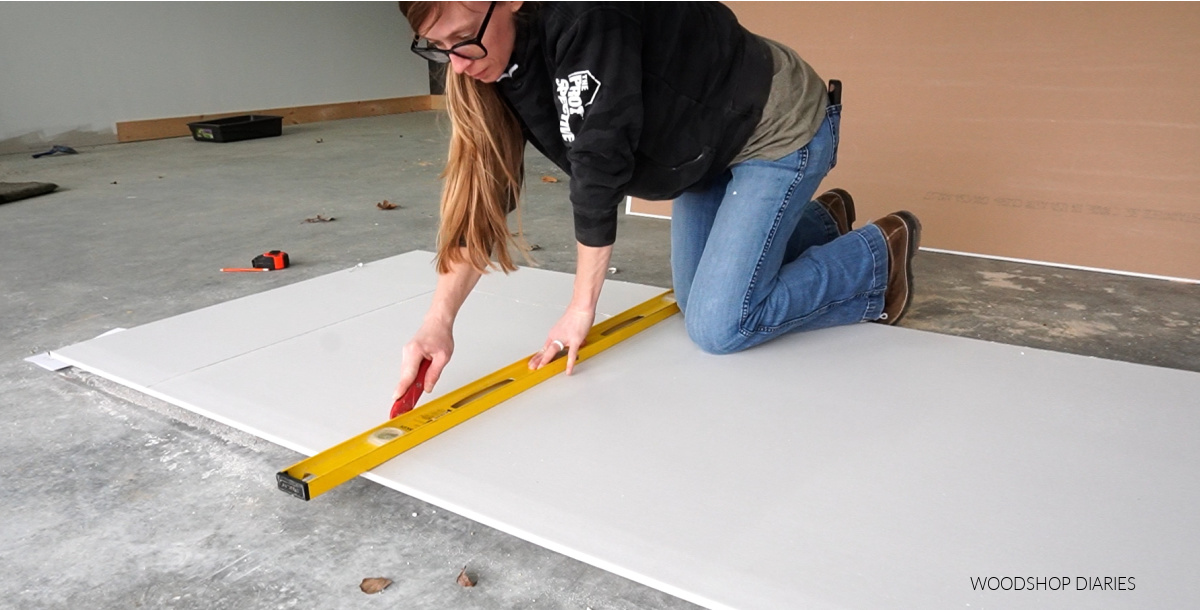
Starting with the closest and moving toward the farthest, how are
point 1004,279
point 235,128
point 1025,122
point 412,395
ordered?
point 412,395, point 1004,279, point 1025,122, point 235,128

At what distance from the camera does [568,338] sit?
5.71 feet

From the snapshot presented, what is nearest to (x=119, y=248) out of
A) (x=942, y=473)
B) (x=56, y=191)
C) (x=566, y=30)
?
(x=56, y=191)

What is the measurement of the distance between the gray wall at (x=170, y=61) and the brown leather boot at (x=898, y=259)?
21.3 ft

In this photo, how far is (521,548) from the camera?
1.32 m

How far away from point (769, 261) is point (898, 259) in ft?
1.44

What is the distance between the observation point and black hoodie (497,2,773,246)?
1487 mm

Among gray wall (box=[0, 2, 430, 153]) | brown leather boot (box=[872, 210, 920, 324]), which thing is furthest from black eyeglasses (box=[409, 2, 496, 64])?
gray wall (box=[0, 2, 430, 153])

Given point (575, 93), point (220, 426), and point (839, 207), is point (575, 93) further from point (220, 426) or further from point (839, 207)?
point (839, 207)

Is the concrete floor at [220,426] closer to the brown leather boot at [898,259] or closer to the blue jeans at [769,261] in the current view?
the brown leather boot at [898,259]

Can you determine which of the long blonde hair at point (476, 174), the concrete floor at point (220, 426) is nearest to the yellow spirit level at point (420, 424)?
the concrete floor at point (220, 426)

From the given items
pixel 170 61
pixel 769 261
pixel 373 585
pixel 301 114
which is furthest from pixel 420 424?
pixel 301 114

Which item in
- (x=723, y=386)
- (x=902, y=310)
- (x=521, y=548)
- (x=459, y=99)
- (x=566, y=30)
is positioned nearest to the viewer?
(x=521, y=548)

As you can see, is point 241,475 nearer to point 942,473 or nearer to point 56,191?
point 942,473

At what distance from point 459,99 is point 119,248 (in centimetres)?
233
